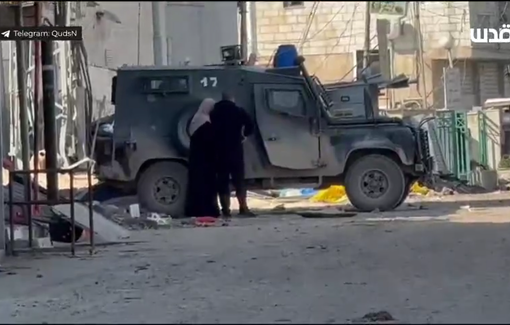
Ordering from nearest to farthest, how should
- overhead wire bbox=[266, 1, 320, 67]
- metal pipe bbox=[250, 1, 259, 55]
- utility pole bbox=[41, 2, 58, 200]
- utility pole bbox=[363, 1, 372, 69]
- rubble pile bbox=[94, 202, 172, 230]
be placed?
utility pole bbox=[41, 2, 58, 200] → rubble pile bbox=[94, 202, 172, 230] → utility pole bbox=[363, 1, 372, 69] → overhead wire bbox=[266, 1, 320, 67] → metal pipe bbox=[250, 1, 259, 55]

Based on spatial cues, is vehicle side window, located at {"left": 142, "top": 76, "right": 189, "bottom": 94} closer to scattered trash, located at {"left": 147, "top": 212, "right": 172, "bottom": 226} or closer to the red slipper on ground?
scattered trash, located at {"left": 147, "top": 212, "right": 172, "bottom": 226}

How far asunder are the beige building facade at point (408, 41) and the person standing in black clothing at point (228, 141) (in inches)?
143

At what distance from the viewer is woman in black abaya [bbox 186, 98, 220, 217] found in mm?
16156

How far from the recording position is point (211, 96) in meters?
16.5

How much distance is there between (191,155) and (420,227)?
14.0 feet

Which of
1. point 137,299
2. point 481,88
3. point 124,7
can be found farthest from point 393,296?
point 124,7

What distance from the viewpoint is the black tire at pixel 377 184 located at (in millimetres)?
16781

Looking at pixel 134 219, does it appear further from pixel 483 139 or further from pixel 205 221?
pixel 483 139

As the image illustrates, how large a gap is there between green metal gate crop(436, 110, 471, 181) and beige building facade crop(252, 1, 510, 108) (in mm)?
706

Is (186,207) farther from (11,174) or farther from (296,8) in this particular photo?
(296,8)

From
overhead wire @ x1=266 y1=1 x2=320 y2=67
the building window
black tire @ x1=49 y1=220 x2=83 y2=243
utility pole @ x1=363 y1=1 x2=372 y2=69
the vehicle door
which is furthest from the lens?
the building window

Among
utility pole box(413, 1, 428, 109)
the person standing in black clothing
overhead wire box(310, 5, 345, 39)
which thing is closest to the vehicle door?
the person standing in black clothing

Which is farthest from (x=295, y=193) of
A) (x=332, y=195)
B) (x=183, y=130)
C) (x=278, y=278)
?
(x=278, y=278)

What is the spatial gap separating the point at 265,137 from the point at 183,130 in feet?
4.01
